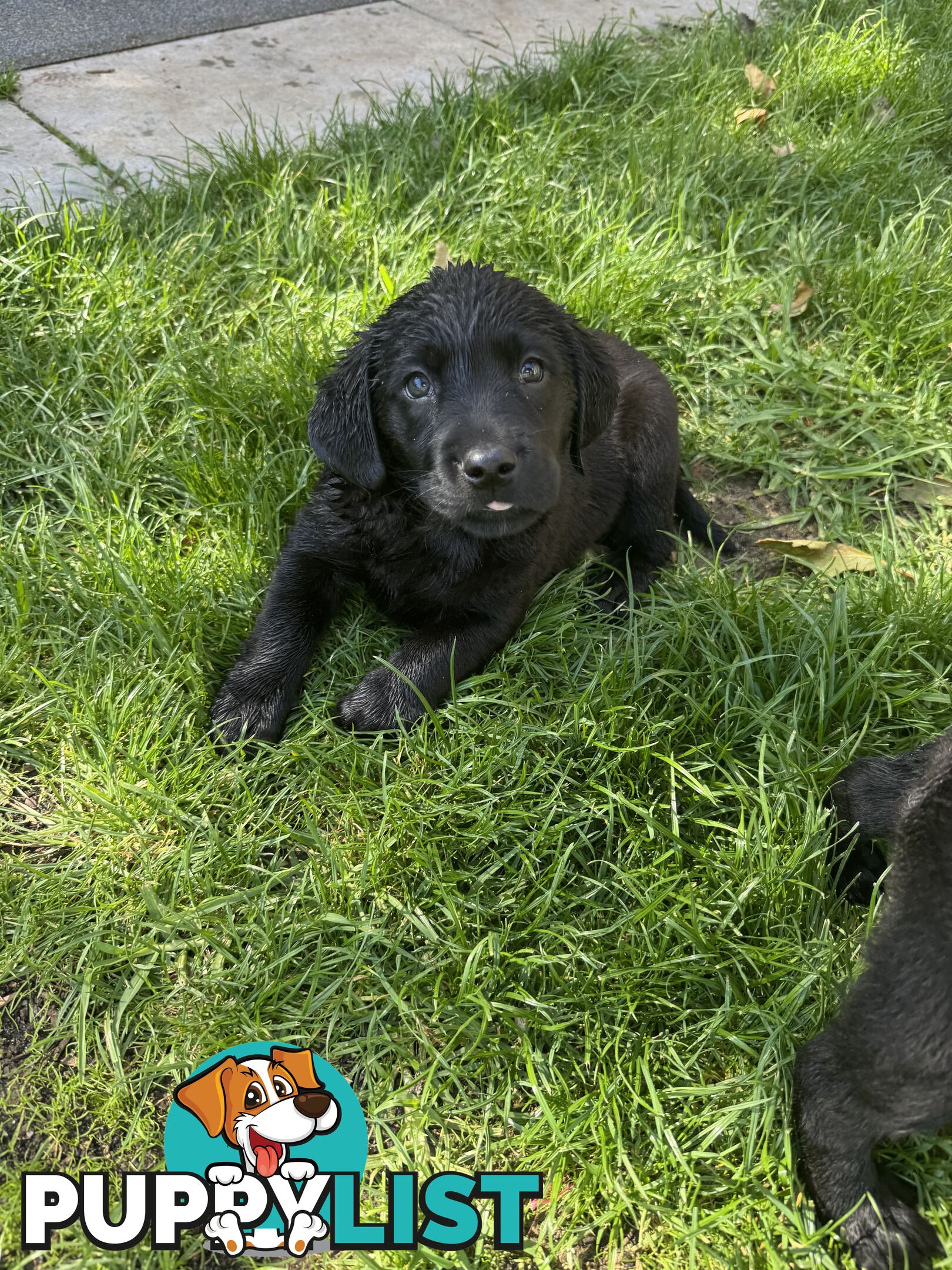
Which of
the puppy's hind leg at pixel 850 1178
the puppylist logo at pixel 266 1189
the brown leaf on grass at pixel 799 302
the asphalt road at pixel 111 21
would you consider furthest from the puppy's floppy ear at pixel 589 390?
the asphalt road at pixel 111 21

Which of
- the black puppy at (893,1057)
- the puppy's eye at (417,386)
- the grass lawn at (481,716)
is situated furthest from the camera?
the puppy's eye at (417,386)

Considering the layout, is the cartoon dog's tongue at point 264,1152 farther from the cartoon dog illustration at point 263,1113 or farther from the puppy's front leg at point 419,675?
the puppy's front leg at point 419,675

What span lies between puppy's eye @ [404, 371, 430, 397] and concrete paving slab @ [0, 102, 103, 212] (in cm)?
211

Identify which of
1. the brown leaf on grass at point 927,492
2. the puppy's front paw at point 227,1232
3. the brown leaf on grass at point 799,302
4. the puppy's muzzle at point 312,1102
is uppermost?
the brown leaf on grass at point 799,302

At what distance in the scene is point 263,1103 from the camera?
194cm

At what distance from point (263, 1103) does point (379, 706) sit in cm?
102

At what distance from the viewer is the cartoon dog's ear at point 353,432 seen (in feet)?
8.75

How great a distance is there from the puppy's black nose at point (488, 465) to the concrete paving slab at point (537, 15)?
405 cm

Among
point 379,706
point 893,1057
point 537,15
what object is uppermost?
point 537,15

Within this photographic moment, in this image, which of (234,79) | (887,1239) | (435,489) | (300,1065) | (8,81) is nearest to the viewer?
(887,1239)

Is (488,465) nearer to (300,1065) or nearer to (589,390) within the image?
(589,390)

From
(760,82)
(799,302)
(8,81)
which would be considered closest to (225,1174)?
(799,302)

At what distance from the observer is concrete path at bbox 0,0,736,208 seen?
14.0 ft

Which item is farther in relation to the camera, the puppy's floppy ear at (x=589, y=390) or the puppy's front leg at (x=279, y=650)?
the puppy's floppy ear at (x=589, y=390)
